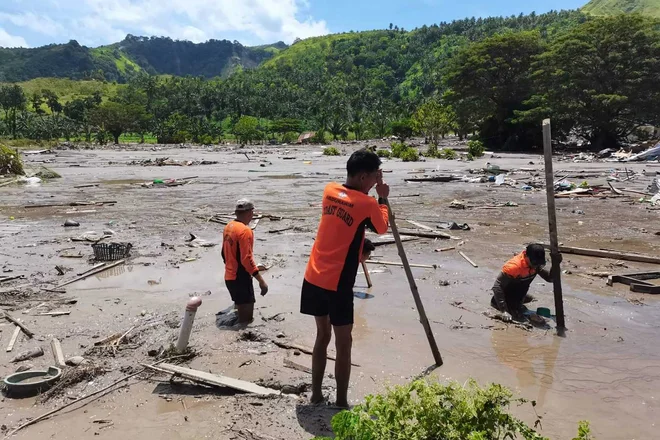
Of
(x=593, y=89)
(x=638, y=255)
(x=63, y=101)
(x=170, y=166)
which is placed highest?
(x=63, y=101)

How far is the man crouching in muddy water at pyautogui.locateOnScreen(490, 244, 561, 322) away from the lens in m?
6.40

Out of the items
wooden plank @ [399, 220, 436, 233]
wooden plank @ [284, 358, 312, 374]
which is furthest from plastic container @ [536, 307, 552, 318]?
wooden plank @ [399, 220, 436, 233]

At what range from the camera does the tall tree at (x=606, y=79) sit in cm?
4062

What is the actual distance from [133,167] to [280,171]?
11.3 metres

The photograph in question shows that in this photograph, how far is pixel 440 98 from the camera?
82188 mm

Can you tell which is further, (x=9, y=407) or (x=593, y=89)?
(x=593, y=89)

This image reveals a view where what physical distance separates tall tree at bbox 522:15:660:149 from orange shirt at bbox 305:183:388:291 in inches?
1655

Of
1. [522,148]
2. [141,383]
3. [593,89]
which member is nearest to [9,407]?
[141,383]

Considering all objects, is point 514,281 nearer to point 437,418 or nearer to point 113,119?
point 437,418

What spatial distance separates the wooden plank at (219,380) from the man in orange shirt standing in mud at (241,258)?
1394mm

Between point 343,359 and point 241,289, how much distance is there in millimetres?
2340

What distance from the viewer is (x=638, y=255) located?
9.43 metres

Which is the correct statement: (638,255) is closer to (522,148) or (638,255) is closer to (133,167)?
(133,167)

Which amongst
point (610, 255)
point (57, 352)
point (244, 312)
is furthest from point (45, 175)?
point (610, 255)
